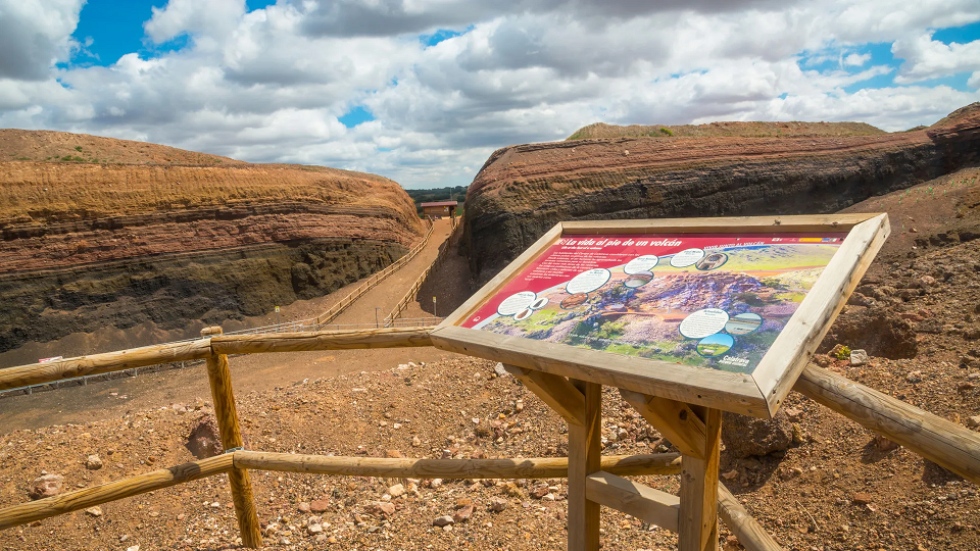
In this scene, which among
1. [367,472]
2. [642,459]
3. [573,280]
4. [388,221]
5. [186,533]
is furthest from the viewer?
[388,221]

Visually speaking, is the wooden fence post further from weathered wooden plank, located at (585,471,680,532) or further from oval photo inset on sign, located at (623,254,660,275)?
oval photo inset on sign, located at (623,254,660,275)

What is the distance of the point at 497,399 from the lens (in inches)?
280

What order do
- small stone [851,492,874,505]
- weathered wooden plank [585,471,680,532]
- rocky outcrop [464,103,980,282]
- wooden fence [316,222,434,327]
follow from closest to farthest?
1. weathered wooden plank [585,471,680,532]
2. small stone [851,492,874,505]
3. rocky outcrop [464,103,980,282]
4. wooden fence [316,222,434,327]

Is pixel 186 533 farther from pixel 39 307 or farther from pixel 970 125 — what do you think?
pixel 970 125

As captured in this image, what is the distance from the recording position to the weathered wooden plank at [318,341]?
393 centimetres

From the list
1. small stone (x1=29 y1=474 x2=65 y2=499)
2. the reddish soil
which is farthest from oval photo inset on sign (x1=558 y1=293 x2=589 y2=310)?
small stone (x1=29 y1=474 x2=65 y2=499)

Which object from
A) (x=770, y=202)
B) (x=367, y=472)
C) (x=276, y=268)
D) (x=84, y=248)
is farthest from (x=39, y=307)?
(x=770, y=202)

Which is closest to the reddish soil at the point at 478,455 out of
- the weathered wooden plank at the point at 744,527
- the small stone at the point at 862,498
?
the small stone at the point at 862,498

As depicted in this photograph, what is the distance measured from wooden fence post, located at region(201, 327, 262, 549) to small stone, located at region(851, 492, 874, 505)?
4270mm

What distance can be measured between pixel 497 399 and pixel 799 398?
3.20 meters

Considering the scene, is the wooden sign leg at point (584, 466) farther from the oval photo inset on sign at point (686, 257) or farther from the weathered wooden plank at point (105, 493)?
the weathered wooden plank at point (105, 493)

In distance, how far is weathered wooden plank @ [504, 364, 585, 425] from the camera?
275 cm

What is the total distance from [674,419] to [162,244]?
2325 cm

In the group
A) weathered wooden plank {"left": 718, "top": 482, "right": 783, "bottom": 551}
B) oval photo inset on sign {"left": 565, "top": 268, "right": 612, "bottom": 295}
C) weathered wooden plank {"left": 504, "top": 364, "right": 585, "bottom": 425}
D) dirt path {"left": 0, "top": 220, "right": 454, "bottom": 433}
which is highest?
oval photo inset on sign {"left": 565, "top": 268, "right": 612, "bottom": 295}
